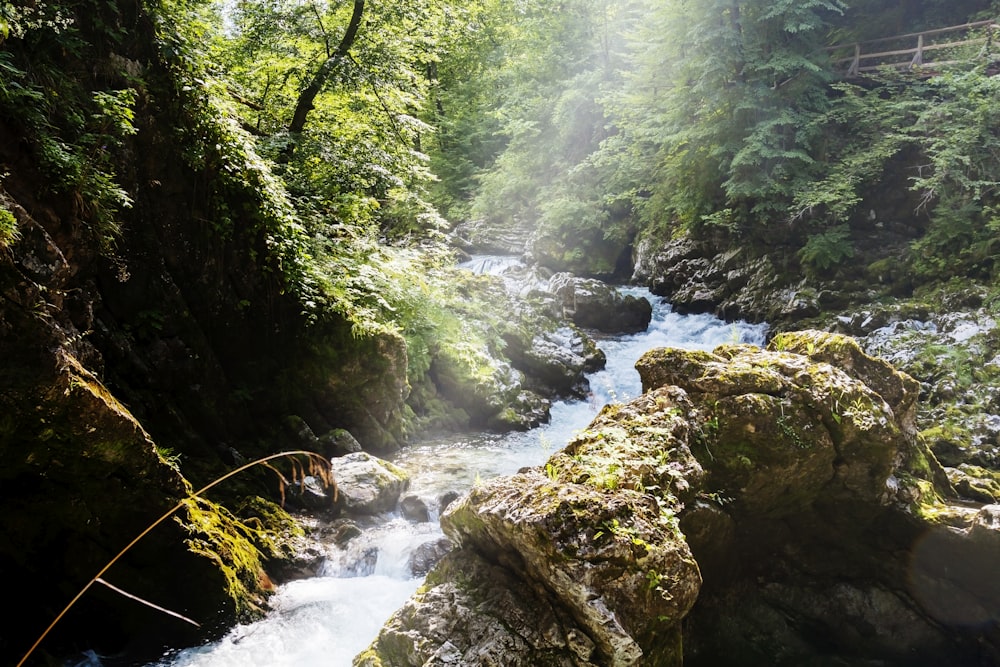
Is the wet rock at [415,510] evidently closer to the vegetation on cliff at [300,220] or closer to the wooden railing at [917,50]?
the vegetation on cliff at [300,220]

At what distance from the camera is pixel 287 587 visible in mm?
6133

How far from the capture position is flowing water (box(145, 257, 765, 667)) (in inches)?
203

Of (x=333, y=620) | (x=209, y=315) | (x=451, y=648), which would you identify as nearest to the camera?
(x=451, y=648)

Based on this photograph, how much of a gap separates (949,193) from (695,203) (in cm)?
608

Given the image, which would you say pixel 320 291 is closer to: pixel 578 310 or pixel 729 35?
pixel 578 310

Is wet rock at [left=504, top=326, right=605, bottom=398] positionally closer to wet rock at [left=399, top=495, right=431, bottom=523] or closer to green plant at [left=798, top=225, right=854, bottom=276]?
wet rock at [left=399, top=495, right=431, bottom=523]

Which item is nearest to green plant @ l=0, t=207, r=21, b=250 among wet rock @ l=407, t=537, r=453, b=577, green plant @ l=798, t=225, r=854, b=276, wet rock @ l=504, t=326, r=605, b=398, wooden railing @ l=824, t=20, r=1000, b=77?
wet rock @ l=407, t=537, r=453, b=577

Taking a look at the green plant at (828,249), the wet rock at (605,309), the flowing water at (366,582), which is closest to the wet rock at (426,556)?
the flowing water at (366,582)

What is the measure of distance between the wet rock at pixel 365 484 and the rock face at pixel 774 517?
11.7ft

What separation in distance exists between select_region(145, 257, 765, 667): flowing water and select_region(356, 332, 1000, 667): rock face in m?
1.33

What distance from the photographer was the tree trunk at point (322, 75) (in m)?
9.28

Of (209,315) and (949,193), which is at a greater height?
(949,193)

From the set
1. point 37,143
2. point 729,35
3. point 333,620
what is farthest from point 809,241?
point 37,143

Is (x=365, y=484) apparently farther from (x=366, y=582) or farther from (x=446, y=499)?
(x=366, y=582)
